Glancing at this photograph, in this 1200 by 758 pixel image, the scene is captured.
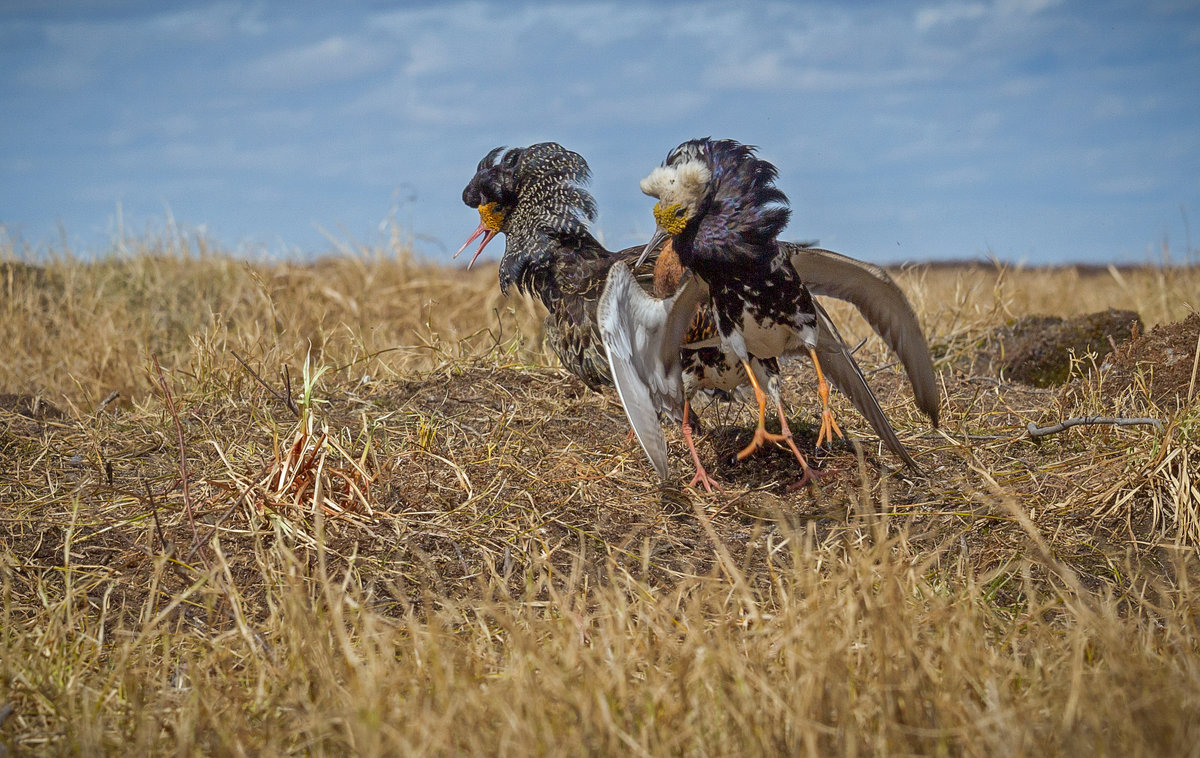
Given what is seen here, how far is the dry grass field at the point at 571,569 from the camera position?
1791 millimetres

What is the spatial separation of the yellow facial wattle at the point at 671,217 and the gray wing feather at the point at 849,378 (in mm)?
591

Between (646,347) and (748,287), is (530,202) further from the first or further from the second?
(748,287)

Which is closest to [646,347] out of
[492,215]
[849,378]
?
[849,378]

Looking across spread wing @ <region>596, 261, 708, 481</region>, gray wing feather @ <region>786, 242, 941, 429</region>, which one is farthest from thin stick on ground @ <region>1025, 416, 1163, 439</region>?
spread wing @ <region>596, 261, 708, 481</region>

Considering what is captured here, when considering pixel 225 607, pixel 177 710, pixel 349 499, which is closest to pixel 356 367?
pixel 349 499

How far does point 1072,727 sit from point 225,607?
7.15 feet

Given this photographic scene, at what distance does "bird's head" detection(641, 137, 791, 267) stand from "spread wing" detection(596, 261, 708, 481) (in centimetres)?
24

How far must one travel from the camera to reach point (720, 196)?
2998 mm

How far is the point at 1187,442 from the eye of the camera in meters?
3.03

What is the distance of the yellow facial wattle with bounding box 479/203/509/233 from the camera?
4.52 meters

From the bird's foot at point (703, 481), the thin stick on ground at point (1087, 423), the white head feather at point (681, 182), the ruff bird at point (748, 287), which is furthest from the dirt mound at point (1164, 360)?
the white head feather at point (681, 182)

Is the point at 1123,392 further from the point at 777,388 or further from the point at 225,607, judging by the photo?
the point at 225,607

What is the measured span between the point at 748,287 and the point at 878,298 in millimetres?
612

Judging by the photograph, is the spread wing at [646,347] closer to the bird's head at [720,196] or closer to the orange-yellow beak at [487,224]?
the bird's head at [720,196]
